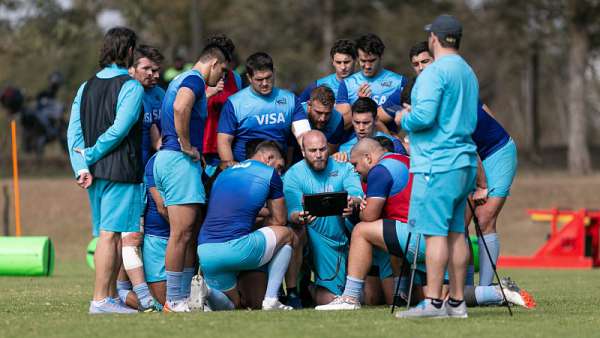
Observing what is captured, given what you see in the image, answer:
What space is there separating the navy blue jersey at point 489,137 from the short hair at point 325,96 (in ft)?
4.51

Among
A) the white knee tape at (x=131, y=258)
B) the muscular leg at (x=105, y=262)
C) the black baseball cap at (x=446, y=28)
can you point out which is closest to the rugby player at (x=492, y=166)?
the black baseball cap at (x=446, y=28)

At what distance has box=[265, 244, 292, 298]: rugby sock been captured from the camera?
9789 mm

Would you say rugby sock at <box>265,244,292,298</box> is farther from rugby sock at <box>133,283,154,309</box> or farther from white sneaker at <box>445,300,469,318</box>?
white sneaker at <box>445,300,469,318</box>

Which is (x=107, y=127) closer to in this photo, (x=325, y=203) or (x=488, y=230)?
(x=325, y=203)

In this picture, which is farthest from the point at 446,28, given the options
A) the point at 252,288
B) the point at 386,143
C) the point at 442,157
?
the point at 252,288

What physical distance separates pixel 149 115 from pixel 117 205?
4.67 ft

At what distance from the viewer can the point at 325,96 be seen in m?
11.1

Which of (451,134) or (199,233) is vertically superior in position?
(451,134)

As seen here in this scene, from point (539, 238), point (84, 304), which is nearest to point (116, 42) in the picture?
point (84, 304)

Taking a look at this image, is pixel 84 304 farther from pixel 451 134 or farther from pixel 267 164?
pixel 451 134

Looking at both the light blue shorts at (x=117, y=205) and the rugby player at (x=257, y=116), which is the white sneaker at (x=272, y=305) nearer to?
the light blue shorts at (x=117, y=205)

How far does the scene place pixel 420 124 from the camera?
8.62 m

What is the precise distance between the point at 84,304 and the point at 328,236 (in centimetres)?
221

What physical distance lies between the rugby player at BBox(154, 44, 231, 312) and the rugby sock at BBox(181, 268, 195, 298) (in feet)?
0.06
